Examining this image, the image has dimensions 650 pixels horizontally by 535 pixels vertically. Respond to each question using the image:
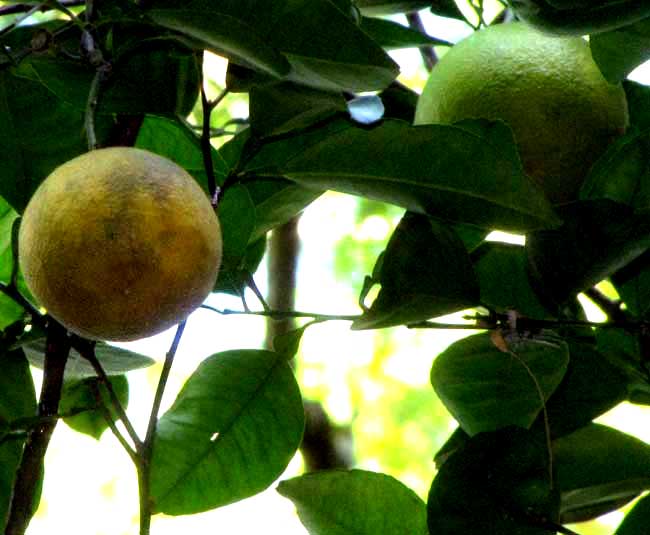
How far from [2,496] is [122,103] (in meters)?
0.33

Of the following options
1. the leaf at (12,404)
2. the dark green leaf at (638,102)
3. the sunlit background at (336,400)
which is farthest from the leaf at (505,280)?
the sunlit background at (336,400)

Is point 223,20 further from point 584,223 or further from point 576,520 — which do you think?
point 576,520

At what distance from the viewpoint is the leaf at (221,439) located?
88 cm

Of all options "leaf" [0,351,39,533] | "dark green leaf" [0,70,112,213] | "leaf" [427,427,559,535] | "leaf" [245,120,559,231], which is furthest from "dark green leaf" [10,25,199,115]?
"leaf" [427,427,559,535]

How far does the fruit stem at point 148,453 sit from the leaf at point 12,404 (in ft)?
0.58

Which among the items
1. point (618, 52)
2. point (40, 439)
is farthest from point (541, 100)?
point (40, 439)

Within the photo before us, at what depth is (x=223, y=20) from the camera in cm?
68

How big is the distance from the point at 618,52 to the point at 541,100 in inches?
2.8

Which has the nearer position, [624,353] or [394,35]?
[624,353]

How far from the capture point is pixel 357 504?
0.89 meters

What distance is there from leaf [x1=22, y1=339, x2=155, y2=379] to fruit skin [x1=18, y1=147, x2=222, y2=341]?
295mm

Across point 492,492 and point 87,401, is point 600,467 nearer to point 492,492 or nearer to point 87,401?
point 492,492

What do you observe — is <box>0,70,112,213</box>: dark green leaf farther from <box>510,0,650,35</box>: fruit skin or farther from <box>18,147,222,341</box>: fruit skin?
<box>510,0,650,35</box>: fruit skin

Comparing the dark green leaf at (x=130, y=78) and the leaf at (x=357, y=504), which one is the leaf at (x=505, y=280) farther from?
the dark green leaf at (x=130, y=78)
